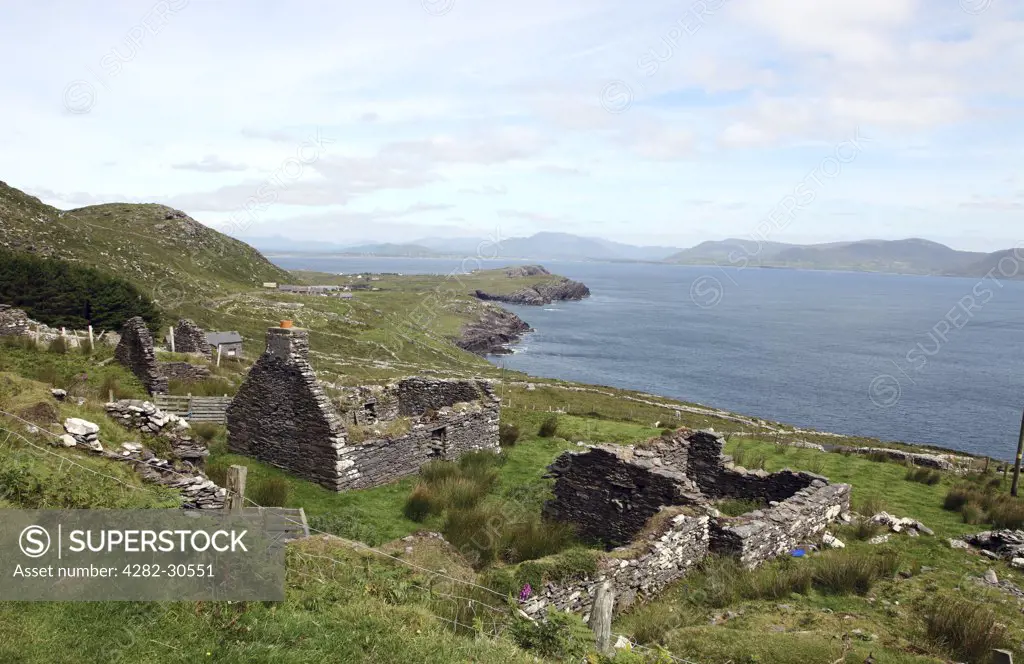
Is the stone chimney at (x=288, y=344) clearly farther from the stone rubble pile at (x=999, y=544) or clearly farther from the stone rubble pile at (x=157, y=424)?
the stone rubble pile at (x=999, y=544)

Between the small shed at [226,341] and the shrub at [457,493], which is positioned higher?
the small shed at [226,341]

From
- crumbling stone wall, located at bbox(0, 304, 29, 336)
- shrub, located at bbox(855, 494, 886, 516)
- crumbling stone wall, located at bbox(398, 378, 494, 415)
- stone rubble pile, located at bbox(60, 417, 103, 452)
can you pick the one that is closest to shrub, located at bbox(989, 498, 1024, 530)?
shrub, located at bbox(855, 494, 886, 516)

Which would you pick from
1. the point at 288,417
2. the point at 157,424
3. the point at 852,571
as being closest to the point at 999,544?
the point at 852,571

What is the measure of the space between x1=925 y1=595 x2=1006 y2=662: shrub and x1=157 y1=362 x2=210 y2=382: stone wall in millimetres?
25719

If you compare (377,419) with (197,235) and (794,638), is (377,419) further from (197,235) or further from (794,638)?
(197,235)

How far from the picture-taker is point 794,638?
29.8ft

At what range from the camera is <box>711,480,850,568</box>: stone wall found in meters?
12.6

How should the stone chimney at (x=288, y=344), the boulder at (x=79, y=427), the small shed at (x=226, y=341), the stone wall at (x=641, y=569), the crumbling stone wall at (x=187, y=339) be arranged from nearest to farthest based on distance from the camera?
the stone wall at (x=641, y=569), the boulder at (x=79, y=427), the stone chimney at (x=288, y=344), the crumbling stone wall at (x=187, y=339), the small shed at (x=226, y=341)

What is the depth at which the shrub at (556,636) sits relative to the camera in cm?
746

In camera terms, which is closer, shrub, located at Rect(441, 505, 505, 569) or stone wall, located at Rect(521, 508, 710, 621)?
stone wall, located at Rect(521, 508, 710, 621)

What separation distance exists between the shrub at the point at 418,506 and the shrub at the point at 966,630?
410 inches

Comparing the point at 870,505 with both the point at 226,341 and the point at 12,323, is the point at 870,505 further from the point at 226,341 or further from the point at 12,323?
the point at 226,341

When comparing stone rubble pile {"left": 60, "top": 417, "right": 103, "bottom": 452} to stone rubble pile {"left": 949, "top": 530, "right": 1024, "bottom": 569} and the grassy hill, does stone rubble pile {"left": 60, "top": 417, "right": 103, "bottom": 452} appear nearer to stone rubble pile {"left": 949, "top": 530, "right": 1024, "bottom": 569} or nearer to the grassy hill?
stone rubble pile {"left": 949, "top": 530, "right": 1024, "bottom": 569}

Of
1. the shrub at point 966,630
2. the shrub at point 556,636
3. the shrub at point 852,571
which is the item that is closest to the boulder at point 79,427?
the shrub at point 556,636
